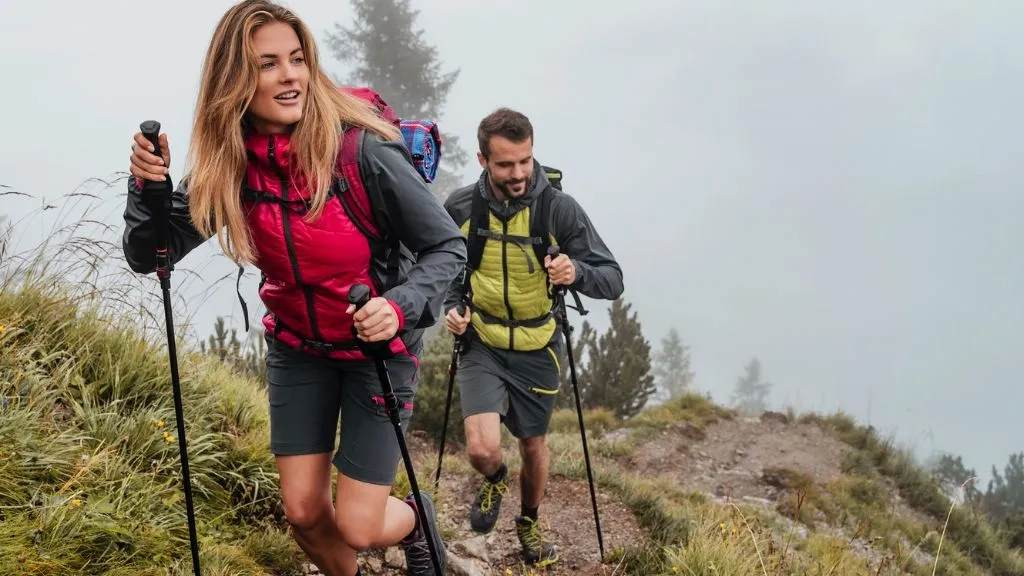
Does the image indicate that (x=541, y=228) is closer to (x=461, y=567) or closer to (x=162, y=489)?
(x=461, y=567)

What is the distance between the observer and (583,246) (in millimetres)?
4898

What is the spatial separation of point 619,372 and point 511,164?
10673mm

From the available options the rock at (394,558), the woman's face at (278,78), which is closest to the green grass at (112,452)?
the rock at (394,558)

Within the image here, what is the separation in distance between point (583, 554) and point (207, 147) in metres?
4.01

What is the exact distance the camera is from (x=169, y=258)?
2.87 meters

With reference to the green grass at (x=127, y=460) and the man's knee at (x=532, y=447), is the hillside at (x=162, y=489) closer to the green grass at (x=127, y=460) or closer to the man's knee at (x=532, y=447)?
the green grass at (x=127, y=460)

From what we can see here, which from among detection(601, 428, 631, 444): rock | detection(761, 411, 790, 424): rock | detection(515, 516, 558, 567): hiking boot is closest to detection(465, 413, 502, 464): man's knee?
detection(515, 516, 558, 567): hiking boot

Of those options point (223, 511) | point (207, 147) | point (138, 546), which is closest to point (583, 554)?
point (223, 511)

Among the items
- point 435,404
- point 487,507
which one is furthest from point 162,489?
point 435,404

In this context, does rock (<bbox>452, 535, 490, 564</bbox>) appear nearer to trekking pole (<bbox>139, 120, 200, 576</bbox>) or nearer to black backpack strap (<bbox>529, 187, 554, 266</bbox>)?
black backpack strap (<bbox>529, 187, 554, 266</bbox>)

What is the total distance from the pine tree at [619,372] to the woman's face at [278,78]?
12.0 meters

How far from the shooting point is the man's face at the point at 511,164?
15.4 ft

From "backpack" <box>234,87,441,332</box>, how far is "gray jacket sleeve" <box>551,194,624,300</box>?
5.85 feet

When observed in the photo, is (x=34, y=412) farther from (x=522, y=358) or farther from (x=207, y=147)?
(x=522, y=358)
